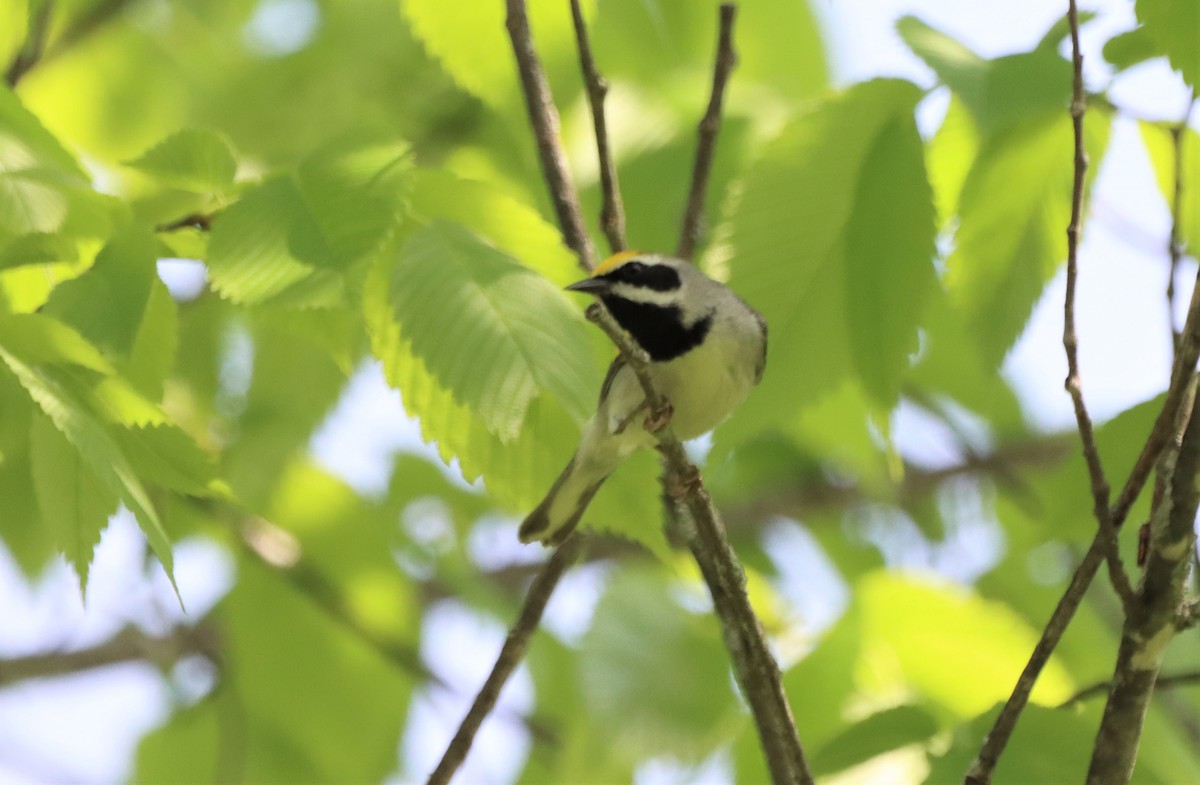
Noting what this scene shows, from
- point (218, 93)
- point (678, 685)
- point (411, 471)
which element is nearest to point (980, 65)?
point (678, 685)

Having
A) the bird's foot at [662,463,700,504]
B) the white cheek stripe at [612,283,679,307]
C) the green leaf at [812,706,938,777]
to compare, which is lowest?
the green leaf at [812,706,938,777]

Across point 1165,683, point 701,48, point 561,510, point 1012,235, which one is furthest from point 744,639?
point 701,48

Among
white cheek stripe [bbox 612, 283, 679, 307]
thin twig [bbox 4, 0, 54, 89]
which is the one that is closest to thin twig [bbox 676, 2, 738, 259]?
white cheek stripe [bbox 612, 283, 679, 307]

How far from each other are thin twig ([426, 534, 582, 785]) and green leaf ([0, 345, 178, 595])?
0.80 m

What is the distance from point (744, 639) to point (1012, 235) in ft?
2.99

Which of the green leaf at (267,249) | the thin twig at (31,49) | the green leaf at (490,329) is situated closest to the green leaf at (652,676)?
the green leaf at (490,329)

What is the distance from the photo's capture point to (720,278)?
82.9 inches

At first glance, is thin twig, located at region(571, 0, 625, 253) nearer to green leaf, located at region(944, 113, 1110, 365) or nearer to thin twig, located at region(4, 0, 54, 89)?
green leaf, located at region(944, 113, 1110, 365)

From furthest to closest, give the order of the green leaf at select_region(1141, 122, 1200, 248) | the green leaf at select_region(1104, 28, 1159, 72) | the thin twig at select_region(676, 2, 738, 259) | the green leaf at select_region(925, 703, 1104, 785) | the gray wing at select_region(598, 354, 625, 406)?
1. the gray wing at select_region(598, 354, 625, 406)
2. the thin twig at select_region(676, 2, 738, 259)
3. the green leaf at select_region(1141, 122, 1200, 248)
4. the green leaf at select_region(1104, 28, 1159, 72)
5. the green leaf at select_region(925, 703, 1104, 785)

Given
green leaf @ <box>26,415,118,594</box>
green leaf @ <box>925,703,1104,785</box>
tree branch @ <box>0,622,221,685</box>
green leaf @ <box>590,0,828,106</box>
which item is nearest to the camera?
green leaf @ <box>26,415,118,594</box>

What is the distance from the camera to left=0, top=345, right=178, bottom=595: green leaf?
1236mm

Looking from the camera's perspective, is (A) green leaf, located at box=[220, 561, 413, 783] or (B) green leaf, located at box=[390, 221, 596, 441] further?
(A) green leaf, located at box=[220, 561, 413, 783]

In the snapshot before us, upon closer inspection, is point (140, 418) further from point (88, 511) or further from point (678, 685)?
point (678, 685)

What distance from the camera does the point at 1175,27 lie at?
1576mm
